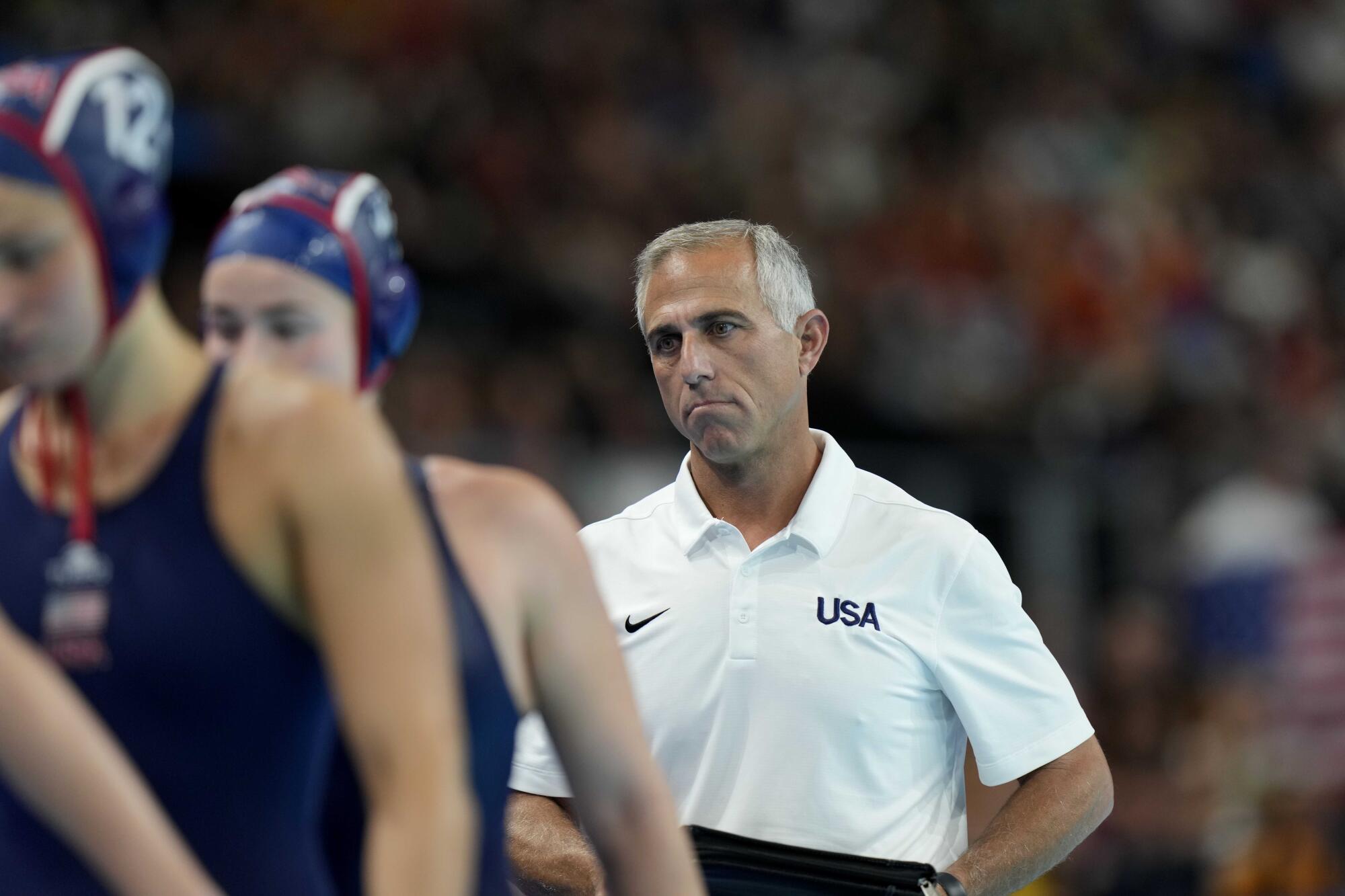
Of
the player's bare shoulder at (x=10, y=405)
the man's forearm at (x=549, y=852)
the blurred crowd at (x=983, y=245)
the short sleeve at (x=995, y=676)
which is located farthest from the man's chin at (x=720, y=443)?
the blurred crowd at (x=983, y=245)

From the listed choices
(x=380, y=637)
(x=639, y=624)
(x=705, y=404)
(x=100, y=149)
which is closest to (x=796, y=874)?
(x=639, y=624)

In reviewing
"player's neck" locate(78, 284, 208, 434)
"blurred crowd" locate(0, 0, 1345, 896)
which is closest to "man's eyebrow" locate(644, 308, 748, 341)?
"player's neck" locate(78, 284, 208, 434)

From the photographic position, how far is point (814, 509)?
4.25 meters

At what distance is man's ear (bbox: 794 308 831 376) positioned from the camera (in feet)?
14.8

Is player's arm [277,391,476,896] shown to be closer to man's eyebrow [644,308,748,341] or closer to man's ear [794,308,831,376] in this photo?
man's eyebrow [644,308,748,341]

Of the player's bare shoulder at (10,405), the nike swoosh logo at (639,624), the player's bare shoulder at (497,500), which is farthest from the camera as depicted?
the nike swoosh logo at (639,624)

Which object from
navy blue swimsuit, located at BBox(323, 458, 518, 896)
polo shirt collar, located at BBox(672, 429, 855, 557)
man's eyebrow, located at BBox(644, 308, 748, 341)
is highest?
man's eyebrow, located at BBox(644, 308, 748, 341)

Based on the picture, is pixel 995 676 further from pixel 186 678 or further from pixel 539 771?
pixel 186 678

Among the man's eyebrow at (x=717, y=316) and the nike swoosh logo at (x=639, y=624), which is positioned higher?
the man's eyebrow at (x=717, y=316)

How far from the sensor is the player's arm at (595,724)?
2645 mm

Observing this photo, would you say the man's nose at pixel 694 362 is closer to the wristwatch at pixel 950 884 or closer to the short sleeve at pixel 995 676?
the short sleeve at pixel 995 676

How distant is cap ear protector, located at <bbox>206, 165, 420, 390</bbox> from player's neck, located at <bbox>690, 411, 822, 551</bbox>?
122 cm

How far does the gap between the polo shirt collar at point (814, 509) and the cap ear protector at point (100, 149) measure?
7.44ft

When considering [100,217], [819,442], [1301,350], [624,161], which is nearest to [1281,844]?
[819,442]
